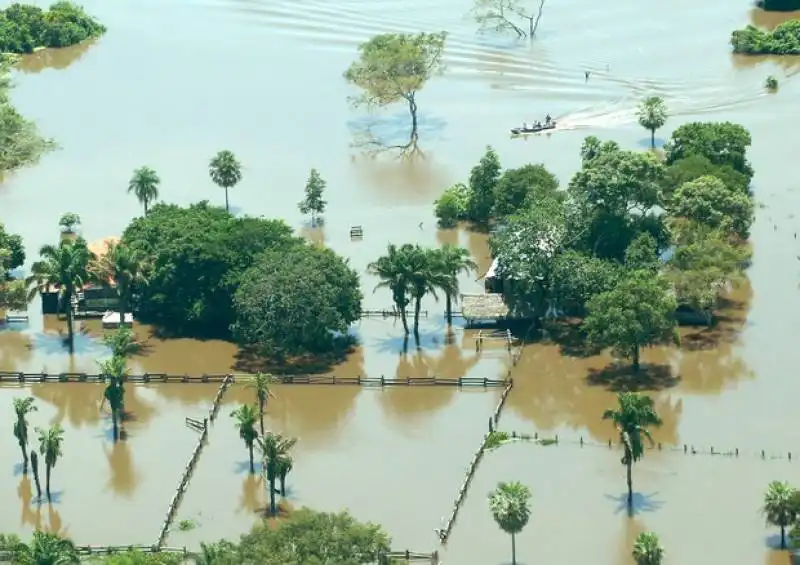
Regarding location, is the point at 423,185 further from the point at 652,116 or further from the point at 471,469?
the point at 471,469

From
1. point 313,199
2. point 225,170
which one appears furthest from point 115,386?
point 225,170

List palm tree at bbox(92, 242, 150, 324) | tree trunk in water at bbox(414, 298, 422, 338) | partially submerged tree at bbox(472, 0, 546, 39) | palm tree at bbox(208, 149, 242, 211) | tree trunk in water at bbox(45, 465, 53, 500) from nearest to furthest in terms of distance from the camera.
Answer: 1. tree trunk in water at bbox(45, 465, 53, 500)
2. tree trunk in water at bbox(414, 298, 422, 338)
3. palm tree at bbox(92, 242, 150, 324)
4. palm tree at bbox(208, 149, 242, 211)
5. partially submerged tree at bbox(472, 0, 546, 39)

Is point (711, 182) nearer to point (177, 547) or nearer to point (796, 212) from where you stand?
point (796, 212)

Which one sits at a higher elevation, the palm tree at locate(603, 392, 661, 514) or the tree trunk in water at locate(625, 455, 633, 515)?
the palm tree at locate(603, 392, 661, 514)

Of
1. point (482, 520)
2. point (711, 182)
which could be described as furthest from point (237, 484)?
point (711, 182)

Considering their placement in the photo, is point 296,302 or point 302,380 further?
point 302,380

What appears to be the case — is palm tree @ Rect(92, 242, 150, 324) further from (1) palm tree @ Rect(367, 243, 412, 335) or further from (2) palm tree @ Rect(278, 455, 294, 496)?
(2) palm tree @ Rect(278, 455, 294, 496)

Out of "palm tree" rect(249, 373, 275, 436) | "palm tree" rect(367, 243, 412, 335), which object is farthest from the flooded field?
"palm tree" rect(367, 243, 412, 335)
